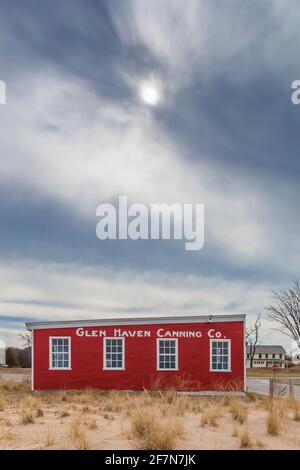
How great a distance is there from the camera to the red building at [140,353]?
2178cm

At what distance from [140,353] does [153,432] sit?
14.5 meters

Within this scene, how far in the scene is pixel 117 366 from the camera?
22.5 metres

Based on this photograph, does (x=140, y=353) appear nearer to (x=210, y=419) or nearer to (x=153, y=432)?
(x=210, y=419)

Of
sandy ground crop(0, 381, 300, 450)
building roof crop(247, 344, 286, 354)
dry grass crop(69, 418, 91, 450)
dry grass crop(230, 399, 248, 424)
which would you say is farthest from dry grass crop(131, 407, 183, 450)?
building roof crop(247, 344, 286, 354)

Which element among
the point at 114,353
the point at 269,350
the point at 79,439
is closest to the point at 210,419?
the point at 79,439

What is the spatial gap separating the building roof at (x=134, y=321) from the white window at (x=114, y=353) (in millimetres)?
827

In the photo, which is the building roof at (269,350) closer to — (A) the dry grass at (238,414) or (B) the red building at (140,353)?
(B) the red building at (140,353)

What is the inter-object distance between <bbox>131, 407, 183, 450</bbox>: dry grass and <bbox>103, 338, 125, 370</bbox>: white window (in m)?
13.0

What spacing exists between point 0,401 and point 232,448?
34.6 ft

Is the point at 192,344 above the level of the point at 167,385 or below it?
above

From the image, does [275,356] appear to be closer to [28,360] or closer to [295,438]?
[28,360]

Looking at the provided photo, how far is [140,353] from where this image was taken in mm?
22344

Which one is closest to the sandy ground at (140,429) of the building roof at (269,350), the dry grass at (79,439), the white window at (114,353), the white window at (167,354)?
the dry grass at (79,439)
